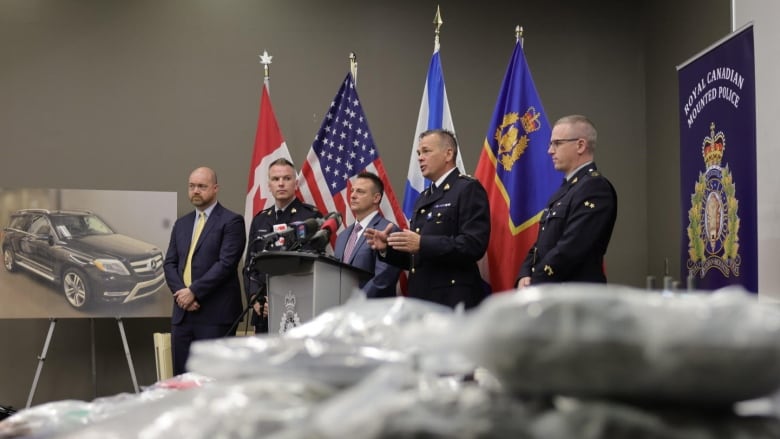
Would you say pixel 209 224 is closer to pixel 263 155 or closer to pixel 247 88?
pixel 263 155

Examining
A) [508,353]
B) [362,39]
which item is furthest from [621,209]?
[508,353]

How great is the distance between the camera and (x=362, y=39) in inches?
238

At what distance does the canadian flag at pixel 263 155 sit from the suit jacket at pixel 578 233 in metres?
2.14

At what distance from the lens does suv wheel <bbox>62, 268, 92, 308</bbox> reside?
202 inches

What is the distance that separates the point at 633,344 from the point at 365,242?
3.74 meters

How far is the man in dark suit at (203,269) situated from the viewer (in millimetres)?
4887

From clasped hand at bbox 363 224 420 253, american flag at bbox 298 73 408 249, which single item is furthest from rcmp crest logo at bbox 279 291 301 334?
american flag at bbox 298 73 408 249

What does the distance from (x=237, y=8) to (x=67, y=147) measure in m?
1.45

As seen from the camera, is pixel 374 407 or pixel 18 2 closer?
pixel 374 407

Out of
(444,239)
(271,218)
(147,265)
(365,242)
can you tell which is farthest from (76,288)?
(444,239)

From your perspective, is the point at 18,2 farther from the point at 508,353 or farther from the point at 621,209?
the point at 508,353

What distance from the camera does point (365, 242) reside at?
4305 millimetres

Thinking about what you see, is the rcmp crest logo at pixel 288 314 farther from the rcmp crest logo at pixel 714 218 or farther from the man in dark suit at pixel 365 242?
the rcmp crest logo at pixel 714 218

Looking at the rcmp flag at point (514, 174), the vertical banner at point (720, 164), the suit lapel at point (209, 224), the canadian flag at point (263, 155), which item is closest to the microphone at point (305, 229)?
the rcmp flag at point (514, 174)
